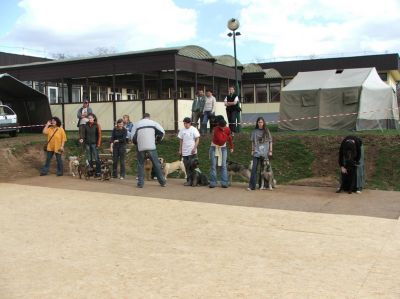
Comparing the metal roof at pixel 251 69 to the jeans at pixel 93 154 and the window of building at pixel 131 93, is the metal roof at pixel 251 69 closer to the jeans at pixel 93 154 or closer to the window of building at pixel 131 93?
the window of building at pixel 131 93

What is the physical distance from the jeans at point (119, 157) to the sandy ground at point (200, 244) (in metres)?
2.48

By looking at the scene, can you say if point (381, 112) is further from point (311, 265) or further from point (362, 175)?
point (311, 265)

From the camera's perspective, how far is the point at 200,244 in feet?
20.7

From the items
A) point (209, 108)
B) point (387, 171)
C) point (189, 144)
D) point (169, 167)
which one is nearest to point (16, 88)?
point (209, 108)

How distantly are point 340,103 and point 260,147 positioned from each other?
8704 millimetres

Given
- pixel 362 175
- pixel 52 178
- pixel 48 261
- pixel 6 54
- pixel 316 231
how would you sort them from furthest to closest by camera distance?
pixel 6 54 < pixel 52 178 < pixel 362 175 < pixel 316 231 < pixel 48 261

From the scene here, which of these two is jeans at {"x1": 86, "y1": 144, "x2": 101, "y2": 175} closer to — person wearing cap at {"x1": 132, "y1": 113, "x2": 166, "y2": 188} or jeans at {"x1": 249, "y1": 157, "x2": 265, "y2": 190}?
person wearing cap at {"x1": 132, "y1": 113, "x2": 166, "y2": 188}

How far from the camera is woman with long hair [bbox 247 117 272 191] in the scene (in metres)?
10.7

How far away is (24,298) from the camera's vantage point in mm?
4430

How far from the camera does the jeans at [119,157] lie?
12.7m

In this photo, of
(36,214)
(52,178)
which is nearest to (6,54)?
(52,178)

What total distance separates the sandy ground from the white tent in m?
7.95

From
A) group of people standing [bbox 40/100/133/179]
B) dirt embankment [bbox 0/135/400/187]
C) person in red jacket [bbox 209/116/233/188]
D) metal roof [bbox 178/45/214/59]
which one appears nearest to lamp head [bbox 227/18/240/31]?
metal roof [bbox 178/45/214/59]

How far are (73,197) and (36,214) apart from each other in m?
1.67
